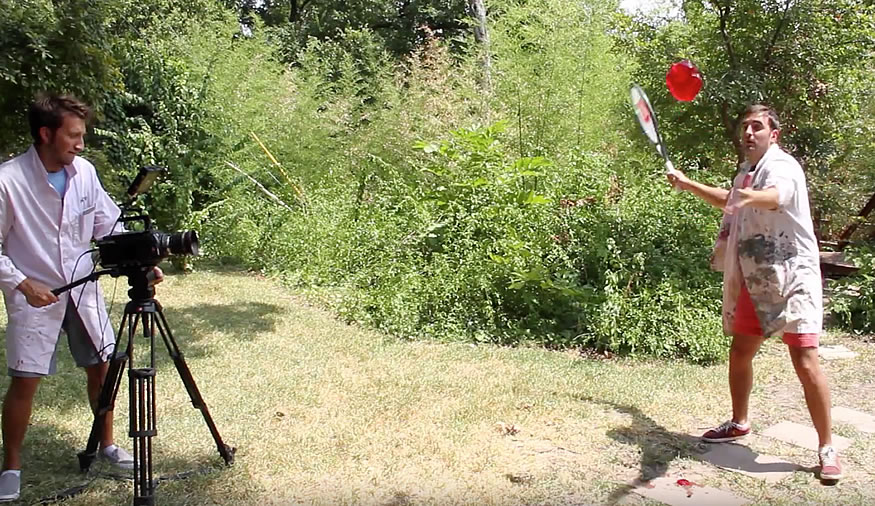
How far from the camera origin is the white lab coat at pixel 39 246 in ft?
8.54

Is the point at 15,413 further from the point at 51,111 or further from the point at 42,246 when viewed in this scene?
the point at 51,111

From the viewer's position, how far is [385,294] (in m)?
5.69

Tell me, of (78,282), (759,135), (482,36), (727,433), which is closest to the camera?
(78,282)

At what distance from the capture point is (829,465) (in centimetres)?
294

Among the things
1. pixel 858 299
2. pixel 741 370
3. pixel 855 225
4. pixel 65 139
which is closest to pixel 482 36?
pixel 855 225

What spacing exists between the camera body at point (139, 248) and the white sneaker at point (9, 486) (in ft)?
2.81

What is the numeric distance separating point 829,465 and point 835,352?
2.26 meters

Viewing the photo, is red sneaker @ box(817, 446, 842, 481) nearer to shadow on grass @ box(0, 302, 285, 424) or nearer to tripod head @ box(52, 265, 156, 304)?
tripod head @ box(52, 265, 156, 304)

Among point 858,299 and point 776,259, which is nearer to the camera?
point 776,259

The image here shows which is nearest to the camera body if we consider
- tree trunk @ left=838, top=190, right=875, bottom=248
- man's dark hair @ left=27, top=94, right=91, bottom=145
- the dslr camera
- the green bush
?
the dslr camera

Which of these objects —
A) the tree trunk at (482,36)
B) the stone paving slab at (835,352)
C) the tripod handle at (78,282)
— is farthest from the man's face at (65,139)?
the tree trunk at (482,36)

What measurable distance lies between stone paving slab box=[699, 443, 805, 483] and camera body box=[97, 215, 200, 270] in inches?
90.4

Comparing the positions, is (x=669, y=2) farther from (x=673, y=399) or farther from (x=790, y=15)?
(x=673, y=399)

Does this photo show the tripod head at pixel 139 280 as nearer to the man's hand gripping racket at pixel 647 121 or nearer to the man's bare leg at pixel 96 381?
the man's bare leg at pixel 96 381
